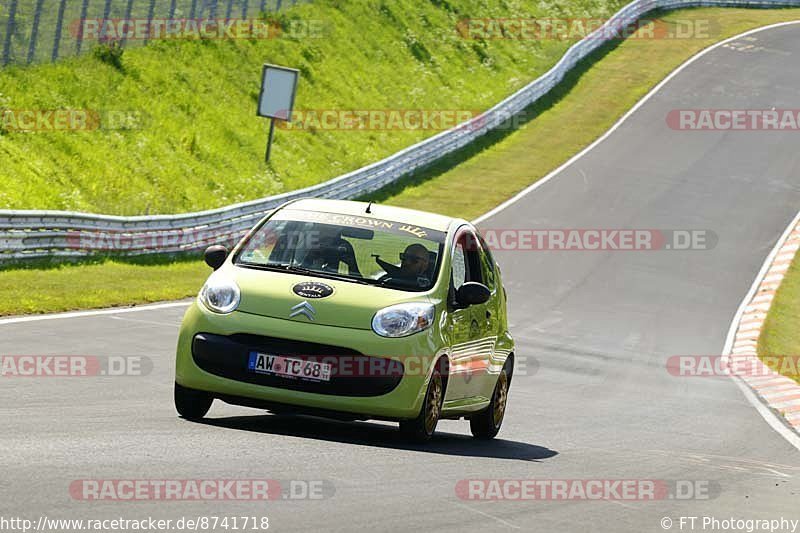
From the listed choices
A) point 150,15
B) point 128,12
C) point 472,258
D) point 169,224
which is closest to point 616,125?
point 150,15

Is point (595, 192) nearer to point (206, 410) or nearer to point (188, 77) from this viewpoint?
point (188, 77)

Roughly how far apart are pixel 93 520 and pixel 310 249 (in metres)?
4.32

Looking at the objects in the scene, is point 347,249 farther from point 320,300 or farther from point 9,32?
point 9,32

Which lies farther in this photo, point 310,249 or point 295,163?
point 295,163

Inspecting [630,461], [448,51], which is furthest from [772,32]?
[630,461]

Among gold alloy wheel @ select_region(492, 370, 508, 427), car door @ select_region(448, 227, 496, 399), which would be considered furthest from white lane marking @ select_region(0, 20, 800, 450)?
car door @ select_region(448, 227, 496, 399)

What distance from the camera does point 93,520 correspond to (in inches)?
230

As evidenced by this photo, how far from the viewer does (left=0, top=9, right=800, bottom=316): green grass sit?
20.2m

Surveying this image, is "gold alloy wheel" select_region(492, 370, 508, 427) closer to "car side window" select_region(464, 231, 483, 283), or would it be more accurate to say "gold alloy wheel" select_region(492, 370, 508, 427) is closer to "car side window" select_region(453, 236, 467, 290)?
"car side window" select_region(464, 231, 483, 283)

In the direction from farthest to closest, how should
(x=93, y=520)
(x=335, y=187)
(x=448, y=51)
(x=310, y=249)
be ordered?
(x=448, y=51), (x=335, y=187), (x=310, y=249), (x=93, y=520)

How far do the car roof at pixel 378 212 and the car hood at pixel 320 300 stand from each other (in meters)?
1.09

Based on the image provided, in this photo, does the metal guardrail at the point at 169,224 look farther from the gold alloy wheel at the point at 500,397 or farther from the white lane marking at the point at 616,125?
the gold alloy wheel at the point at 500,397

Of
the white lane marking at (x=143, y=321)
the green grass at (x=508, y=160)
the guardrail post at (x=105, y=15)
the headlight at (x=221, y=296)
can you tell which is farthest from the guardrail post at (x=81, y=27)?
the headlight at (x=221, y=296)

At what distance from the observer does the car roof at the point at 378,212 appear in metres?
10.4
